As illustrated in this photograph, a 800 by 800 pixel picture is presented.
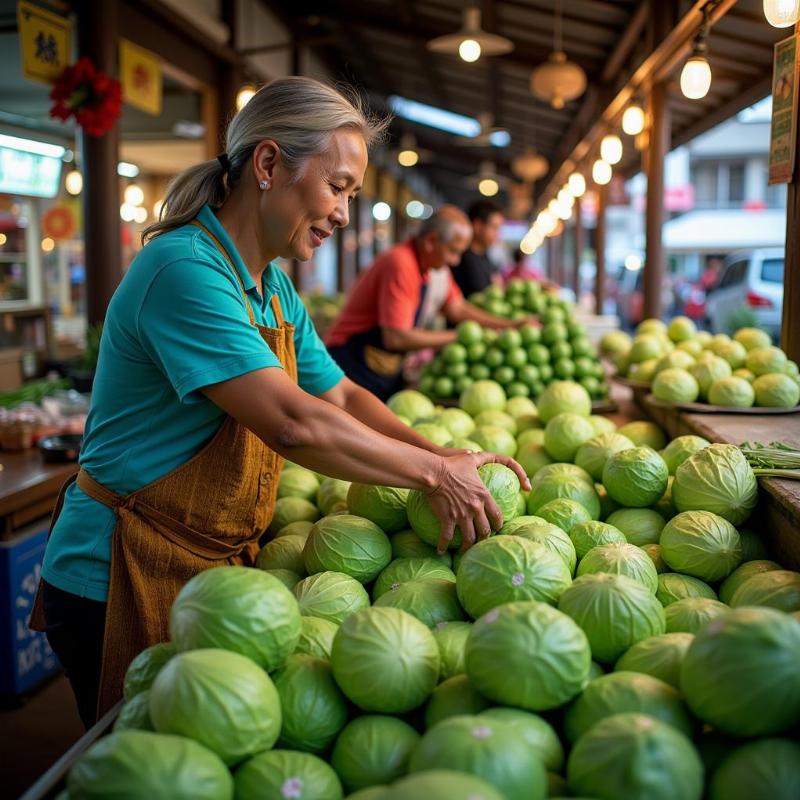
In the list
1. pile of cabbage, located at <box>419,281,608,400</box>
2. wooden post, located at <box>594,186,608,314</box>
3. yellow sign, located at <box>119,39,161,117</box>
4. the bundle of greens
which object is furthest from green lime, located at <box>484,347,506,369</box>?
wooden post, located at <box>594,186,608,314</box>

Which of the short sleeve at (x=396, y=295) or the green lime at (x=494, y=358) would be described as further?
the short sleeve at (x=396, y=295)

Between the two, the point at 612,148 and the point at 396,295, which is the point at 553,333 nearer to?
the point at 396,295

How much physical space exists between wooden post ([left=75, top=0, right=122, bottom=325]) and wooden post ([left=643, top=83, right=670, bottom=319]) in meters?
4.17

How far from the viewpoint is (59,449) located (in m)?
3.97

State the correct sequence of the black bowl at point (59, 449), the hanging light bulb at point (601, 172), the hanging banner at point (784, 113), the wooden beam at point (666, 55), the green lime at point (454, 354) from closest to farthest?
the hanging banner at point (784, 113) → the black bowl at point (59, 449) → the wooden beam at point (666, 55) → the green lime at point (454, 354) → the hanging light bulb at point (601, 172)

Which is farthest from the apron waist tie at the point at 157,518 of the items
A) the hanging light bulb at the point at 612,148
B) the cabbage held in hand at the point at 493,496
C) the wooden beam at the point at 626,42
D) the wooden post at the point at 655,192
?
the hanging light bulb at the point at 612,148

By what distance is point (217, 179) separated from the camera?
208 cm

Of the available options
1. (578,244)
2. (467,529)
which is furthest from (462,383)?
(578,244)

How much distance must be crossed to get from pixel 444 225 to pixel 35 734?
3456 mm

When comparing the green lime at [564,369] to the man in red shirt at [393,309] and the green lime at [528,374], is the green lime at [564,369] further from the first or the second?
the man in red shirt at [393,309]

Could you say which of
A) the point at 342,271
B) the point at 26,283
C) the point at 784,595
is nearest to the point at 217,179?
the point at 784,595

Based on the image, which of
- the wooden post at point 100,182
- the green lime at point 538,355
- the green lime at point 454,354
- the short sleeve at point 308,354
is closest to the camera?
the short sleeve at point 308,354

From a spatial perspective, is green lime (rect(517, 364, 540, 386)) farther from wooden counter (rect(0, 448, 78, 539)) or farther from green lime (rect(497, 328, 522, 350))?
wooden counter (rect(0, 448, 78, 539))

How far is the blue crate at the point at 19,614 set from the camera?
11.6 feet
